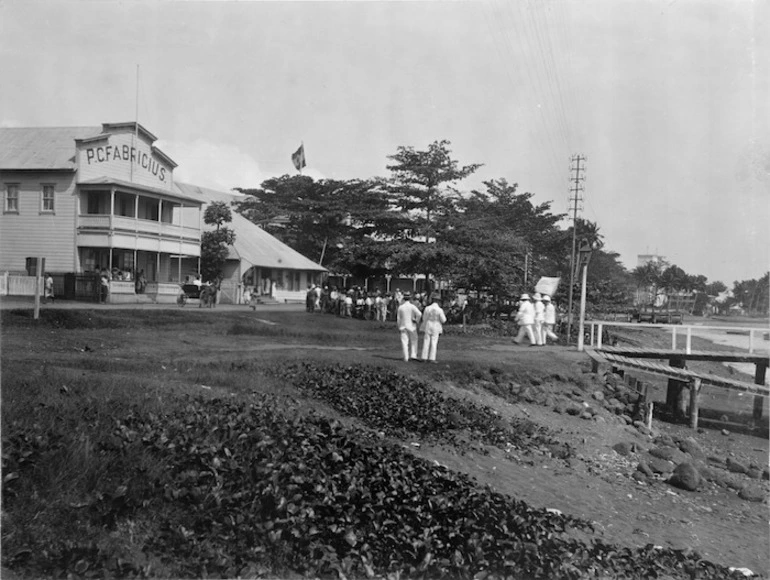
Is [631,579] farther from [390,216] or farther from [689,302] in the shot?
[689,302]

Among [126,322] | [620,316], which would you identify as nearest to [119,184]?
[126,322]

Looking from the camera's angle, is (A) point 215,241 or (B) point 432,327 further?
(A) point 215,241

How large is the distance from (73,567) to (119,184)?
2692cm

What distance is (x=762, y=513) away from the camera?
12.8 meters

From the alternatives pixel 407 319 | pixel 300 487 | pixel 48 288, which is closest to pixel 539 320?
pixel 407 319

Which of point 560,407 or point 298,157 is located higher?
point 298,157

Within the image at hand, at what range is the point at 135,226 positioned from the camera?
32000 millimetres

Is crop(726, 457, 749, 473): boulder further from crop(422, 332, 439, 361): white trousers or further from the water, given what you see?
the water

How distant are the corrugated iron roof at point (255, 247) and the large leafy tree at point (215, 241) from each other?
1.91 meters

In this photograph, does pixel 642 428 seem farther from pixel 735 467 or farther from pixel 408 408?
pixel 408 408

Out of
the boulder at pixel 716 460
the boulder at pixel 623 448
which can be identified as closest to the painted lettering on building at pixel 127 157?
the boulder at pixel 623 448

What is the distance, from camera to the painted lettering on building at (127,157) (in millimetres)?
30016

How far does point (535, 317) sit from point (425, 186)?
11.8m

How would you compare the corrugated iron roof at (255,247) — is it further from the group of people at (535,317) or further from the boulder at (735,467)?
the boulder at (735,467)
